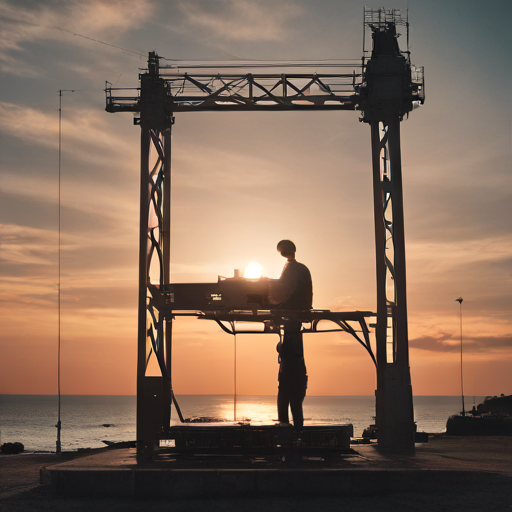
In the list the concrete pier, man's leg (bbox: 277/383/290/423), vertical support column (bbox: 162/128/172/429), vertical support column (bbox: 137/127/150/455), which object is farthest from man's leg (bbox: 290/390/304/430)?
vertical support column (bbox: 162/128/172/429)

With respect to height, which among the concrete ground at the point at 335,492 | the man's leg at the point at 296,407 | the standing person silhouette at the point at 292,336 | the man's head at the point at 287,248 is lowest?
the concrete ground at the point at 335,492

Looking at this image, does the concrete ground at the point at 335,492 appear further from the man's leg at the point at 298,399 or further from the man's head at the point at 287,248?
the man's head at the point at 287,248

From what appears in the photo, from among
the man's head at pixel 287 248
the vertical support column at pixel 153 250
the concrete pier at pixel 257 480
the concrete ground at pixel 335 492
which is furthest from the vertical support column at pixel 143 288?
the concrete pier at pixel 257 480

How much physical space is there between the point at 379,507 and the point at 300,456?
3.58m

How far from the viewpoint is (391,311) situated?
20.3 meters

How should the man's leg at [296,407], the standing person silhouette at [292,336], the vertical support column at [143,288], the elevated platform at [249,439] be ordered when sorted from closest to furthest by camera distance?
the elevated platform at [249,439] < the man's leg at [296,407] < the standing person silhouette at [292,336] < the vertical support column at [143,288]

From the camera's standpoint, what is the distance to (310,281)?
1612 centimetres

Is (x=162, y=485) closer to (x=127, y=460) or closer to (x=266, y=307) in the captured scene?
(x=127, y=460)

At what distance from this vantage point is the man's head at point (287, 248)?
16.2m

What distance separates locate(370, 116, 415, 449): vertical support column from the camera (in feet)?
63.6

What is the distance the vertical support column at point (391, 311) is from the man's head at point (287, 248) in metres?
4.77

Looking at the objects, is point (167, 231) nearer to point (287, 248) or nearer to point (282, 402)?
point (287, 248)

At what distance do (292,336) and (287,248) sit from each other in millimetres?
2053

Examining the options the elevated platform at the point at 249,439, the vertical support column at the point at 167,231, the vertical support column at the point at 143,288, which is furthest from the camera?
the vertical support column at the point at 167,231
